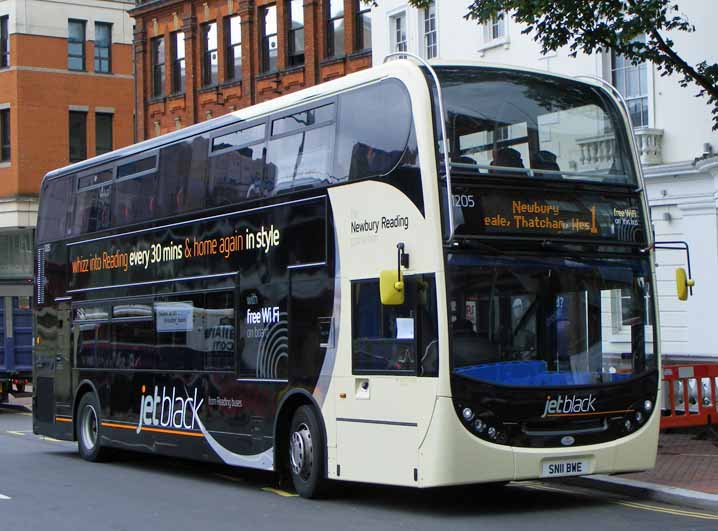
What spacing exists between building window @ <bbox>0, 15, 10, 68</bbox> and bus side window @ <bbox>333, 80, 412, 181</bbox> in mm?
34761

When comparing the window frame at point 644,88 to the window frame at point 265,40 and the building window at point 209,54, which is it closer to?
the window frame at point 265,40

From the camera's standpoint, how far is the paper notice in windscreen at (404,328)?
12.3 m

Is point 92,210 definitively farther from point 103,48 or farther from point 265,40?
point 103,48

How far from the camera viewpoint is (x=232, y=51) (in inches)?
1569

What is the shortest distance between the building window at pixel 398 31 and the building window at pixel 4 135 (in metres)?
17.8

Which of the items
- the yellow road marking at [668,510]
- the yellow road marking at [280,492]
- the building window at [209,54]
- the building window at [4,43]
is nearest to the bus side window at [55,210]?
the yellow road marking at [280,492]

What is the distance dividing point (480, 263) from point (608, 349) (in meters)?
1.58

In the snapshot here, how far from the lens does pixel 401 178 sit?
12453mm

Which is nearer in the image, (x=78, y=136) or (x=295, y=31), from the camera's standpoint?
(x=295, y=31)

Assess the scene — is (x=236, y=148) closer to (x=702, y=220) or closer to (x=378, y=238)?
(x=378, y=238)

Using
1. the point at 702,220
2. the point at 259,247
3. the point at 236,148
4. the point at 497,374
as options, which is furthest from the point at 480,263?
the point at 702,220

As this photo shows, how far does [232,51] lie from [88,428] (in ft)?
73.1

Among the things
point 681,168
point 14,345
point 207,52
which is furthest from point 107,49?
point 681,168

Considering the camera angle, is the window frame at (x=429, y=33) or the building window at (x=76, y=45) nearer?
the window frame at (x=429, y=33)
